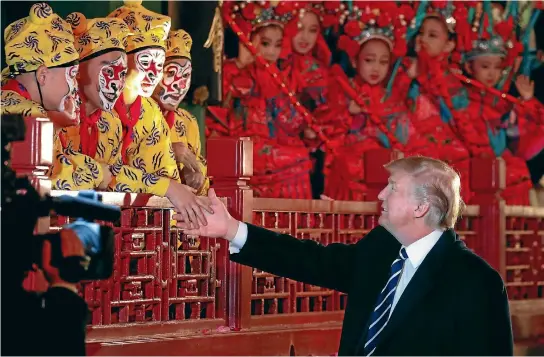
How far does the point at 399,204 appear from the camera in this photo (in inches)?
184

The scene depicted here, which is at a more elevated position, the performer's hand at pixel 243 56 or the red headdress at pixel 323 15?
the red headdress at pixel 323 15

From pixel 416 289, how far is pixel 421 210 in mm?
348

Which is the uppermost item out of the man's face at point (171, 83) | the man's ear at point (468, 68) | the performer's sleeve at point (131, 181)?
the man's ear at point (468, 68)

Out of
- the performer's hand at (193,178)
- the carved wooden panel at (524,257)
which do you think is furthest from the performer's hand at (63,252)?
the carved wooden panel at (524,257)

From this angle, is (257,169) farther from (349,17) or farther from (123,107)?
(123,107)

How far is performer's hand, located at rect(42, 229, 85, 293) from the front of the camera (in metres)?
4.64

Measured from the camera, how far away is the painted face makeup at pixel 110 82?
5801 mm

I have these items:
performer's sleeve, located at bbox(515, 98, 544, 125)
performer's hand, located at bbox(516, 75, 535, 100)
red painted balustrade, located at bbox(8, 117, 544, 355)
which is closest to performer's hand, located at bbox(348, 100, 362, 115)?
performer's sleeve, located at bbox(515, 98, 544, 125)

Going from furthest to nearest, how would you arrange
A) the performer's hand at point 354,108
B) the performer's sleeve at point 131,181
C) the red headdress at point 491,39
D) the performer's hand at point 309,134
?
the red headdress at point 491,39, the performer's hand at point 354,108, the performer's hand at point 309,134, the performer's sleeve at point 131,181

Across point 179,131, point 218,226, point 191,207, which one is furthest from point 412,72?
point 218,226

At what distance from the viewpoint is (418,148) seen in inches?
391

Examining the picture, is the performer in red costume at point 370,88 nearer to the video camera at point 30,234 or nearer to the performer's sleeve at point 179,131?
the performer's sleeve at point 179,131

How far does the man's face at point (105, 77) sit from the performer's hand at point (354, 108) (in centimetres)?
417

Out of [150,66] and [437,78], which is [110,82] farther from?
[437,78]
